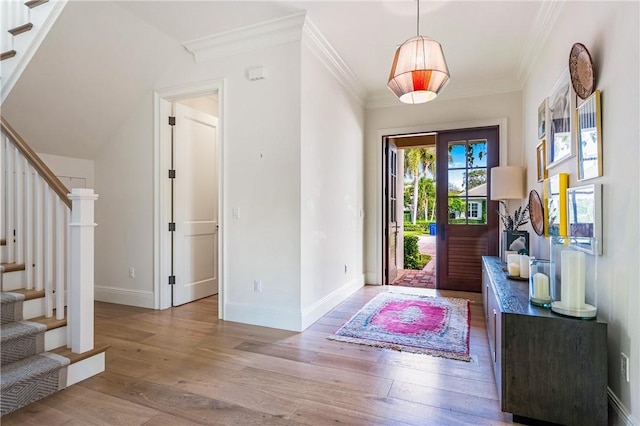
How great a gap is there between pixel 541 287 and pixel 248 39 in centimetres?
328

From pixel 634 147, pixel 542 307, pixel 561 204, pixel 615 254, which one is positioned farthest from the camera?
pixel 561 204

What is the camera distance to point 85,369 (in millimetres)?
2281

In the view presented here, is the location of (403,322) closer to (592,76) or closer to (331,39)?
(592,76)

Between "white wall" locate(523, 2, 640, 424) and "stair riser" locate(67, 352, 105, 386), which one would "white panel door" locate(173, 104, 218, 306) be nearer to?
"stair riser" locate(67, 352, 105, 386)

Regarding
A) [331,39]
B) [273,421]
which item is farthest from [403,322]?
[331,39]

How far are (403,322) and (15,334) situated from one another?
3.05 m

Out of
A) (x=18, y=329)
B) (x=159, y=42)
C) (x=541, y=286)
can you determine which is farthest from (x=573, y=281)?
(x=159, y=42)

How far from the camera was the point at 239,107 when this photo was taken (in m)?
3.50

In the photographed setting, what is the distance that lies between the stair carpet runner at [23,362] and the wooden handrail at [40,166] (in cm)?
74

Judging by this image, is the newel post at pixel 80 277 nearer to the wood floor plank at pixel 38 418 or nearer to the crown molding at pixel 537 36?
the wood floor plank at pixel 38 418

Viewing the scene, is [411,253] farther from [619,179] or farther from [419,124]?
[619,179]

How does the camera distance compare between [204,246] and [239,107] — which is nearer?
[239,107]

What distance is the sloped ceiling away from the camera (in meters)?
3.01

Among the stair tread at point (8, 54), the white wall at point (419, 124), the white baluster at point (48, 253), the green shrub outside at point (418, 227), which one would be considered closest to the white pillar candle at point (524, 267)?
the white wall at point (419, 124)
